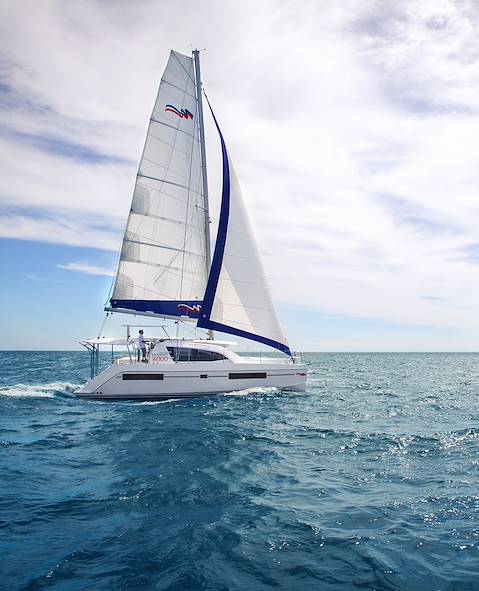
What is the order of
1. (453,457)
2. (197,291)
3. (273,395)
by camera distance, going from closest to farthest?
(453,457) < (273,395) < (197,291)

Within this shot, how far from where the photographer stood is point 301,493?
8.02 meters

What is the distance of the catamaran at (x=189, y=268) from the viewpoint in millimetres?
19188

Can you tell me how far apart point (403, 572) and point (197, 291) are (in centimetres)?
1629

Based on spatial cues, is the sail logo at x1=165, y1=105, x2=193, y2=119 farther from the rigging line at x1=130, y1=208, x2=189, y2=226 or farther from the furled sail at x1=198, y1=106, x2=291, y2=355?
the rigging line at x1=130, y1=208, x2=189, y2=226

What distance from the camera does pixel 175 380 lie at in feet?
60.8

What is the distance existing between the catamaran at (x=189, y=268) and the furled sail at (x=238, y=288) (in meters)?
0.04

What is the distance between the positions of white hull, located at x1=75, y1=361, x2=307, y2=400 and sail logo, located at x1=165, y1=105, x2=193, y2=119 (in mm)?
11108

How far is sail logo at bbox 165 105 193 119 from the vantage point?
2072cm

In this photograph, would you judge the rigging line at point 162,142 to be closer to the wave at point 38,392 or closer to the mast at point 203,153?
the mast at point 203,153

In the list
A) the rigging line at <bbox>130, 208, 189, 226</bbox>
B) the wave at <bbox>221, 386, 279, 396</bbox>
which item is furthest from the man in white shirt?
the rigging line at <bbox>130, 208, 189, 226</bbox>

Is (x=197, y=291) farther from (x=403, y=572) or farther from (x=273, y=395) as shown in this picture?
(x=403, y=572)

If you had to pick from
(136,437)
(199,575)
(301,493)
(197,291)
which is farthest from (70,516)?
(197,291)

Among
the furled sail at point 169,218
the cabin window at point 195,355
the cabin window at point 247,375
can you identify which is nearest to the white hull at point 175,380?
the cabin window at point 247,375

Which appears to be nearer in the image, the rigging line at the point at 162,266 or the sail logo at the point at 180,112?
the rigging line at the point at 162,266
